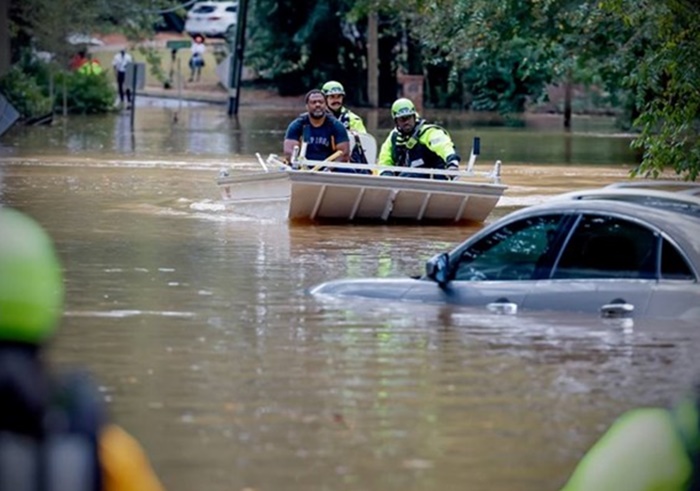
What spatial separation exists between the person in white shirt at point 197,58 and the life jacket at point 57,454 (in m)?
63.9

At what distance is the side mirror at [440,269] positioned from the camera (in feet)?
37.0

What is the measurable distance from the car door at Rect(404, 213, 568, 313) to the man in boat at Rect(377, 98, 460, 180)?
29.1 ft

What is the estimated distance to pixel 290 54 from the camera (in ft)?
207

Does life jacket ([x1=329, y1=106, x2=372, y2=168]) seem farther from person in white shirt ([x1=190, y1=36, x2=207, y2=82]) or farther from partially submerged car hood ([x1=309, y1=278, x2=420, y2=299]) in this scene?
person in white shirt ([x1=190, y1=36, x2=207, y2=82])

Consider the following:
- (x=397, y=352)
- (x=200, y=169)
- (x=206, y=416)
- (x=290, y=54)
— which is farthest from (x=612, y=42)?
(x=290, y=54)

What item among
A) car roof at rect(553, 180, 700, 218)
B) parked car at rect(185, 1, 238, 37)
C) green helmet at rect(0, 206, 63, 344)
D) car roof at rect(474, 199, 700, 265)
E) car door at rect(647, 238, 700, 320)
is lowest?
parked car at rect(185, 1, 238, 37)

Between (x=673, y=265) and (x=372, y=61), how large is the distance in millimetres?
49768

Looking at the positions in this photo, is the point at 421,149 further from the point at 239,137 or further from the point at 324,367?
the point at 239,137

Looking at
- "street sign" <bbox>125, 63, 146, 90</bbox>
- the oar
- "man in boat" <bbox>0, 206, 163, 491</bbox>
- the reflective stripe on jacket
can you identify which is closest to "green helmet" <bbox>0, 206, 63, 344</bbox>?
"man in boat" <bbox>0, 206, 163, 491</bbox>

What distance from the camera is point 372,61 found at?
59750 mm

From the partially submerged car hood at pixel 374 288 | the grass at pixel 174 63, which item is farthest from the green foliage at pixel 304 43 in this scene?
the partially submerged car hood at pixel 374 288

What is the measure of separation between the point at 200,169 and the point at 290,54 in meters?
32.6

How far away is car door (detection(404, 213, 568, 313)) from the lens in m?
11.0

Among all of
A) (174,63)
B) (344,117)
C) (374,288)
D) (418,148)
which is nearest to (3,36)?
(344,117)
